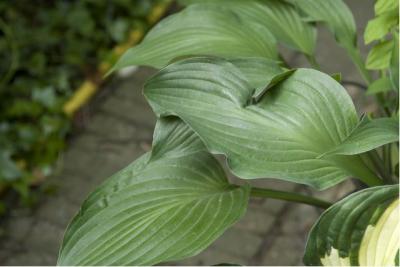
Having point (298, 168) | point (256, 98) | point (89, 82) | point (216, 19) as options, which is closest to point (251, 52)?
point (216, 19)

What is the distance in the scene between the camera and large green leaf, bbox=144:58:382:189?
1337mm

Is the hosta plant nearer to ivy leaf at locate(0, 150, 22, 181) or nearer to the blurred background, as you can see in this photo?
the blurred background

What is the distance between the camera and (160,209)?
1385 millimetres

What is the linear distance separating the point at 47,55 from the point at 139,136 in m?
0.55

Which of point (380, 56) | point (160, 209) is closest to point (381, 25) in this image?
point (380, 56)

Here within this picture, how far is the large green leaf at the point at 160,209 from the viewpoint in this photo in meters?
1.30

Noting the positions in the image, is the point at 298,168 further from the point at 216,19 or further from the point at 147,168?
the point at 216,19

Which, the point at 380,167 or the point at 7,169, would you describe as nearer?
the point at 380,167

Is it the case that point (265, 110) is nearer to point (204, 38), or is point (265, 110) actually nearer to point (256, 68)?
point (256, 68)

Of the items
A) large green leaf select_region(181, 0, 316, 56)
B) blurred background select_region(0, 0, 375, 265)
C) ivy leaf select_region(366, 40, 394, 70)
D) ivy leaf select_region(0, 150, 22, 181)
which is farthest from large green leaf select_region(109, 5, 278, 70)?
ivy leaf select_region(0, 150, 22, 181)

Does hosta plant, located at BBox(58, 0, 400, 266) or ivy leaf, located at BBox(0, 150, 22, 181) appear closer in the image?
hosta plant, located at BBox(58, 0, 400, 266)

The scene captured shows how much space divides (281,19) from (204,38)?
0.72ft

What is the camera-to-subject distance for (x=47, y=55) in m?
3.19

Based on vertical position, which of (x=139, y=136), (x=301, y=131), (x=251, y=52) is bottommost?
(x=139, y=136)
